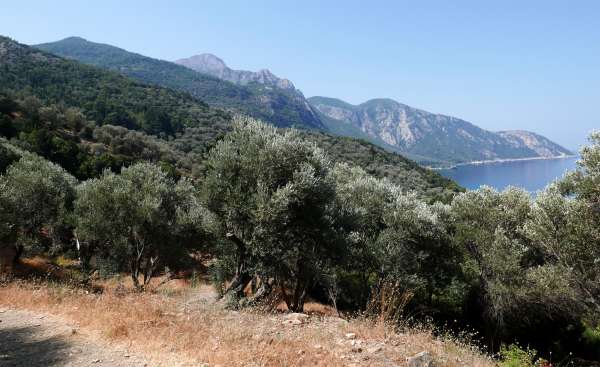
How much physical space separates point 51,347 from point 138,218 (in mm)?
16095

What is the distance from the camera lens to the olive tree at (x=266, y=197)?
1492cm

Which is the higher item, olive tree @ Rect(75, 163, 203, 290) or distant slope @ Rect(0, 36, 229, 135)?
distant slope @ Rect(0, 36, 229, 135)

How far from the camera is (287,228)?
1557 centimetres

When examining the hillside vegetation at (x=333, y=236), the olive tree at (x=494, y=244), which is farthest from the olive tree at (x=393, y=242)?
the olive tree at (x=494, y=244)

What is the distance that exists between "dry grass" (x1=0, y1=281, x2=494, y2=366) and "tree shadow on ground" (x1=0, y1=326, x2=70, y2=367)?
810mm

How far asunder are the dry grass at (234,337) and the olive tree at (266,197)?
4.46m

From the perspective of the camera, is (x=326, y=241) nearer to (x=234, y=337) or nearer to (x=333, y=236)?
(x=333, y=236)

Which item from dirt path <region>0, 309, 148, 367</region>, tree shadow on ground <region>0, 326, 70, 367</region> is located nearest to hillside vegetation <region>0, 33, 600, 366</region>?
dirt path <region>0, 309, 148, 367</region>

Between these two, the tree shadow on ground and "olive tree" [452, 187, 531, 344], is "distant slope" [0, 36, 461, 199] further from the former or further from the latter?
the tree shadow on ground

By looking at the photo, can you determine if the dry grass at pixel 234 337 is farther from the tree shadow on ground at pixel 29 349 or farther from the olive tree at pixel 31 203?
the olive tree at pixel 31 203

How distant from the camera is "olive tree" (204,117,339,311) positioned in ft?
49.0

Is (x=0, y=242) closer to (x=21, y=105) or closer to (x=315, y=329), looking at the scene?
(x=315, y=329)

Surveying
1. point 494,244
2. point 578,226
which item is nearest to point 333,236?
point 578,226

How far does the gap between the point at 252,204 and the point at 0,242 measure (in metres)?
21.9
